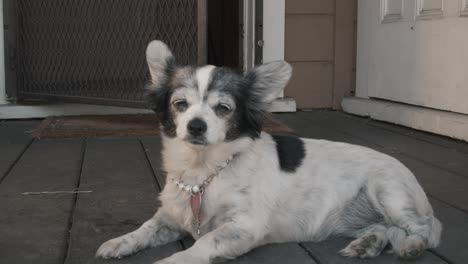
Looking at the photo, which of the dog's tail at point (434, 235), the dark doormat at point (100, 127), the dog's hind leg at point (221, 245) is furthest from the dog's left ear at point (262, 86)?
the dark doormat at point (100, 127)

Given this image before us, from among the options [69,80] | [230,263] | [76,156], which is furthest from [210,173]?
[69,80]

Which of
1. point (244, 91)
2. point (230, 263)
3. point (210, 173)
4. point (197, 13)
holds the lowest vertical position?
point (230, 263)

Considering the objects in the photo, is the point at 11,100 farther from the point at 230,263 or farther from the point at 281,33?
the point at 230,263

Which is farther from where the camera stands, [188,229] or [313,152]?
[313,152]

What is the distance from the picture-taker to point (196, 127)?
2697mm

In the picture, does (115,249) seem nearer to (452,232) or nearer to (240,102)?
(240,102)

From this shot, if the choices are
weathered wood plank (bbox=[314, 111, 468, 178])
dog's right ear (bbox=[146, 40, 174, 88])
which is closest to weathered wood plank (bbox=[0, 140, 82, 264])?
dog's right ear (bbox=[146, 40, 174, 88])

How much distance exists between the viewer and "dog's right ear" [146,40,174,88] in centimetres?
309

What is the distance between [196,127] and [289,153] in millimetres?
583

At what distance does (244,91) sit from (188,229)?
647mm

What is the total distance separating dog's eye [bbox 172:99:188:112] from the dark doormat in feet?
9.10

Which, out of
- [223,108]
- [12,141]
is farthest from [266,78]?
[12,141]

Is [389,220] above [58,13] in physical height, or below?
below

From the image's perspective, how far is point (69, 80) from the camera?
6.49m
